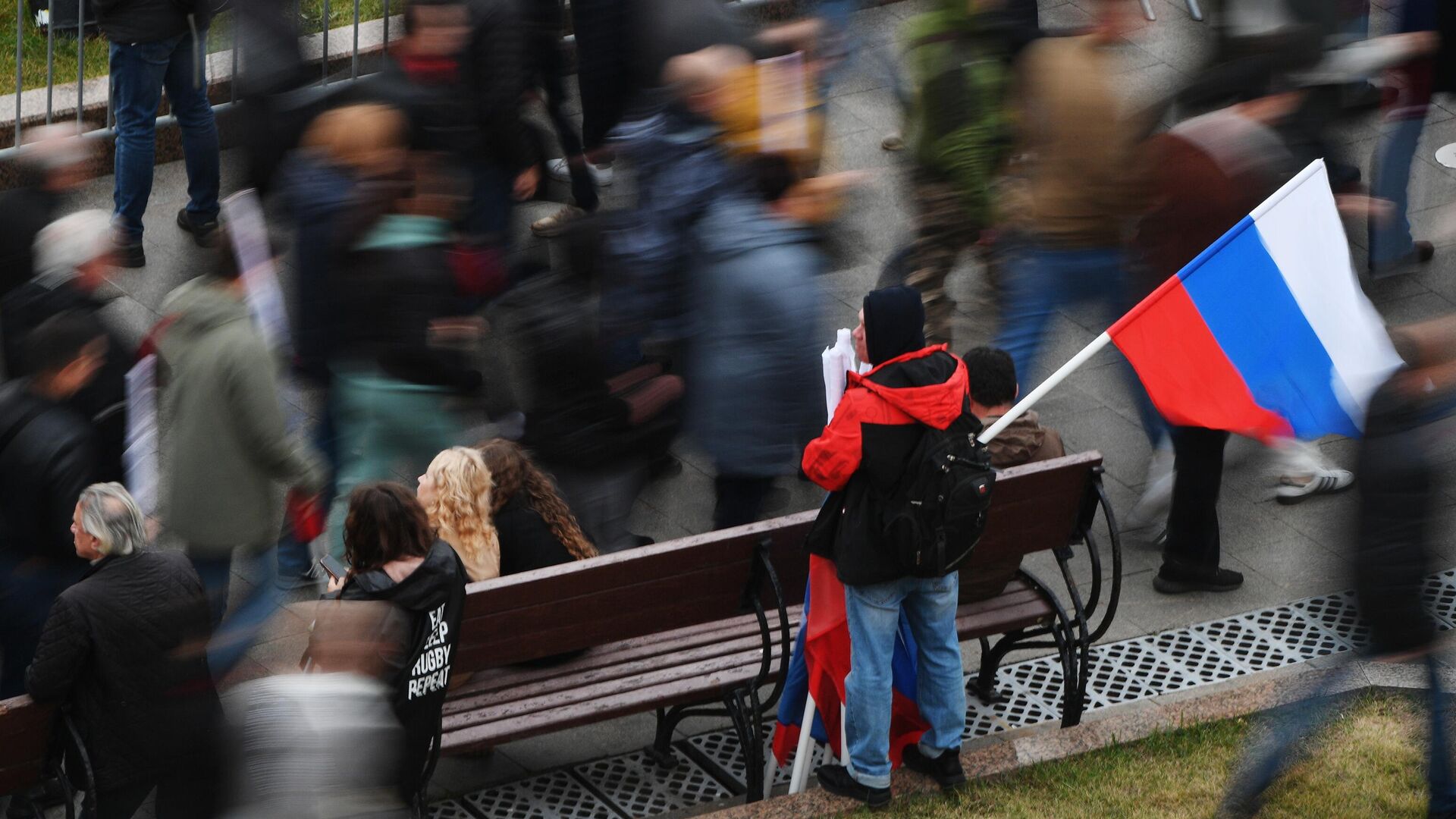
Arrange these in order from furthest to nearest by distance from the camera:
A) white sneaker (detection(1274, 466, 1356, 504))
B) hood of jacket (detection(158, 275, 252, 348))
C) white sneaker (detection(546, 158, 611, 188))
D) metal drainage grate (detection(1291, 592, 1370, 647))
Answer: white sneaker (detection(546, 158, 611, 188)), white sneaker (detection(1274, 466, 1356, 504)), metal drainage grate (detection(1291, 592, 1370, 647)), hood of jacket (detection(158, 275, 252, 348))

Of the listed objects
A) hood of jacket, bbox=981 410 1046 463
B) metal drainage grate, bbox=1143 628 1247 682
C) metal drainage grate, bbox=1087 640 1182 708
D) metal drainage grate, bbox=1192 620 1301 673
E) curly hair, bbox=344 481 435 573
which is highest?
curly hair, bbox=344 481 435 573

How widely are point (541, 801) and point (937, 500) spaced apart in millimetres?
1746

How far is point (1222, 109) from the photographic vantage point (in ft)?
A: 23.9

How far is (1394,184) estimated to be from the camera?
340 inches

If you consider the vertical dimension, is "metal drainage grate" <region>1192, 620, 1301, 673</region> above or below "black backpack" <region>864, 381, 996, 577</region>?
below

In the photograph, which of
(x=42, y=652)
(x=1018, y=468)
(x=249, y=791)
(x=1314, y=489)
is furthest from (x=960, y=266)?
(x=249, y=791)

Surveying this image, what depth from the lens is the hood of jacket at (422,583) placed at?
16.2ft

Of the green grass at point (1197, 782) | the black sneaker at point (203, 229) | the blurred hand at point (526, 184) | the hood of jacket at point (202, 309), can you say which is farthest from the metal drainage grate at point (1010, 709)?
the black sneaker at point (203, 229)

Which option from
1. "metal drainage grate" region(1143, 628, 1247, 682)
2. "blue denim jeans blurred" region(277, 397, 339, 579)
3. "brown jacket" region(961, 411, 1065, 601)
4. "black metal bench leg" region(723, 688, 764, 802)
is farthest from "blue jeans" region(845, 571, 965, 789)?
"blue denim jeans blurred" region(277, 397, 339, 579)

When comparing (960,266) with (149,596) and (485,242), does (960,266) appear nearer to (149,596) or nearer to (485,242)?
(485,242)

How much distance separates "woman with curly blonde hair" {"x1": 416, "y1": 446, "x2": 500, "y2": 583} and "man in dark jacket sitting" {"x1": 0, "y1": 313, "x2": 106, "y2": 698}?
1097 mm

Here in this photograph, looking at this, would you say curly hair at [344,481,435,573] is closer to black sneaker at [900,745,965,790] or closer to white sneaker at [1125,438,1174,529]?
black sneaker at [900,745,965,790]

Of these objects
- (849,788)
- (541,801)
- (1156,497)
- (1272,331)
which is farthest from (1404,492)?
(541,801)

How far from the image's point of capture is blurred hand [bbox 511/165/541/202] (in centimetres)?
823
